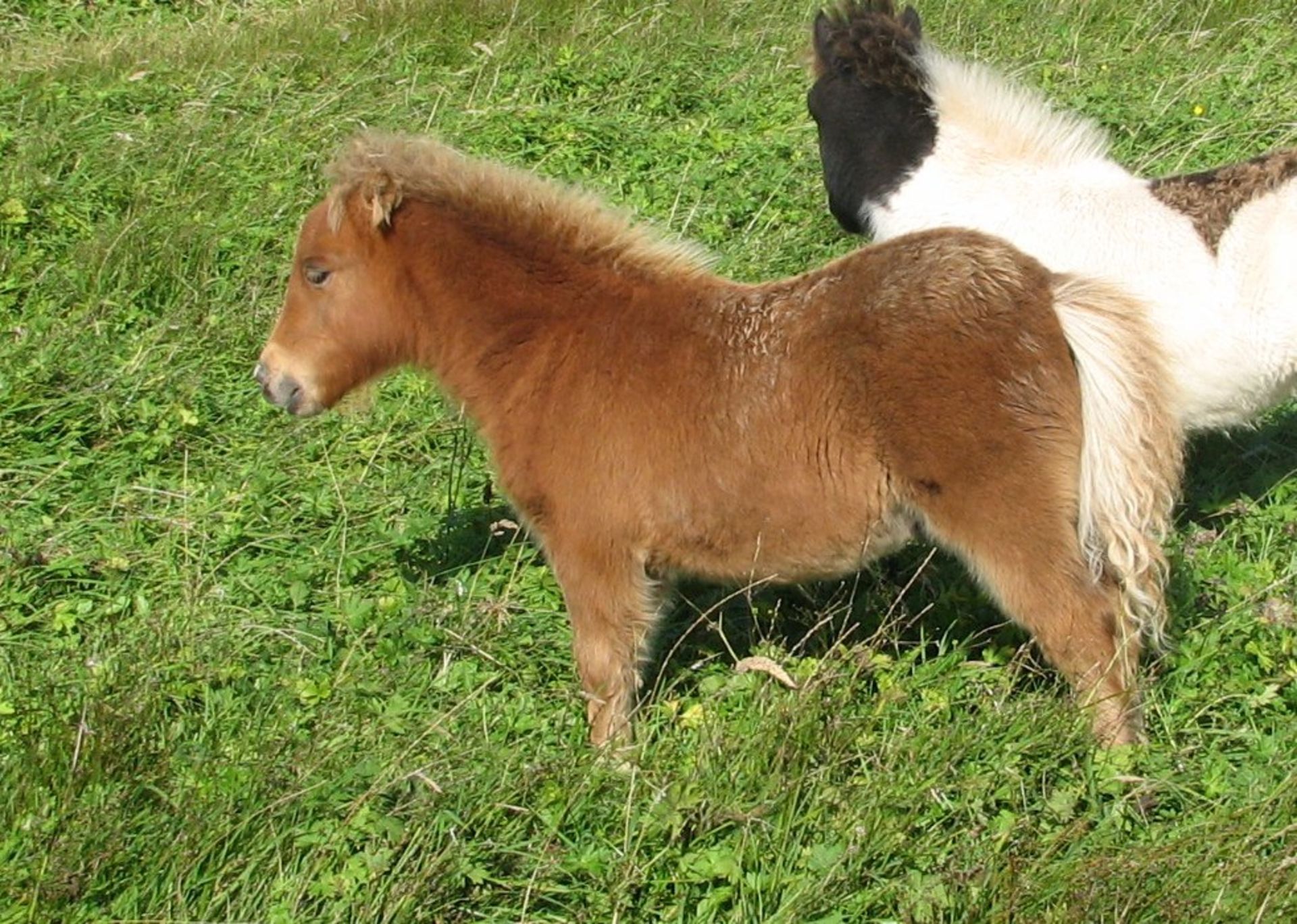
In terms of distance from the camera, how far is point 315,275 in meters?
4.78

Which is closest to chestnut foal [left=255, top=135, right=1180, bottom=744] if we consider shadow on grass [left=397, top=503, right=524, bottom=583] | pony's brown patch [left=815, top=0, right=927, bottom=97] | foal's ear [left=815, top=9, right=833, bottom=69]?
shadow on grass [left=397, top=503, right=524, bottom=583]

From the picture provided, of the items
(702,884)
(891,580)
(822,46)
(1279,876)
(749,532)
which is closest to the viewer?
(1279,876)

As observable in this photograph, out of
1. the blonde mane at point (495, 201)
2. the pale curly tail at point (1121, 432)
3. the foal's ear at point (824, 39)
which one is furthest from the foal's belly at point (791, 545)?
the foal's ear at point (824, 39)

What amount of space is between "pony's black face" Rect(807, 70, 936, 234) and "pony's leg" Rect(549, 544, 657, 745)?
8.72 ft

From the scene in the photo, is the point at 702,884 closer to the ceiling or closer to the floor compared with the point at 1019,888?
closer to the floor

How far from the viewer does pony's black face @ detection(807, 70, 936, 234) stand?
637 cm

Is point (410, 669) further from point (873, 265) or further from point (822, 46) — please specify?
point (822, 46)

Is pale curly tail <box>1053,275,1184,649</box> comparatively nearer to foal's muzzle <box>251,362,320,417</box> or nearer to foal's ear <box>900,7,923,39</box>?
foal's muzzle <box>251,362,320,417</box>

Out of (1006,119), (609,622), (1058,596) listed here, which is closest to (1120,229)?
(1006,119)

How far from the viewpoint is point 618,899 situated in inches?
142

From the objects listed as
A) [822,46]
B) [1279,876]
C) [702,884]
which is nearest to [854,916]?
[702,884]

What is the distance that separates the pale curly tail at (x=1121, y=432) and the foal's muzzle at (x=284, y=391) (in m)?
2.43

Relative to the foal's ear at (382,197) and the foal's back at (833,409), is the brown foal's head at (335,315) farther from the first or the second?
the foal's back at (833,409)

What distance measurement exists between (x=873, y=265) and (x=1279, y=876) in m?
1.92
